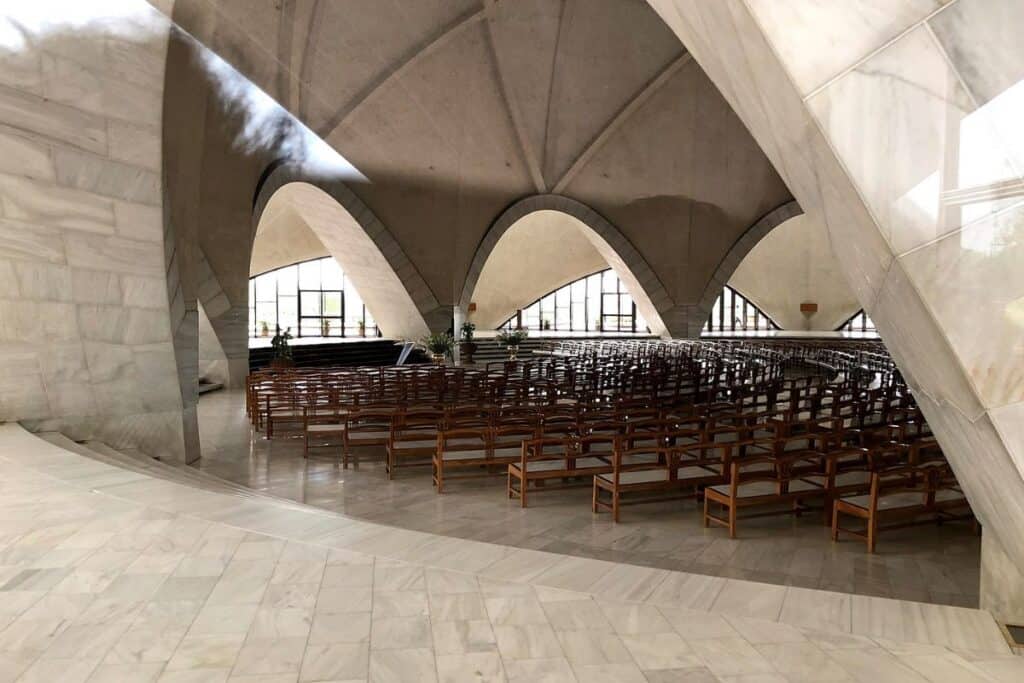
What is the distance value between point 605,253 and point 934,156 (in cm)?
2816

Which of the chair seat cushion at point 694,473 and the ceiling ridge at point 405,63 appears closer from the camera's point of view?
the chair seat cushion at point 694,473

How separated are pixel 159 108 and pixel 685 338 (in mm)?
25114

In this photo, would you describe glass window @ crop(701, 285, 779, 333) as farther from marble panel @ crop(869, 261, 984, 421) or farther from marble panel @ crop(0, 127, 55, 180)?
marble panel @ crop(869, 261, 984, 421)

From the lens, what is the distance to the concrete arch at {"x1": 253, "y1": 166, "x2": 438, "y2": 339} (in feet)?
73.4

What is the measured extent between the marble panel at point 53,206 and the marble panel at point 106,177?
11 centimetres

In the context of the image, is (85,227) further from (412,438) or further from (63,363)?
(412,438)

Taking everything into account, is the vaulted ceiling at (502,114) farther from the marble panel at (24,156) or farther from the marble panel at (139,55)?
the marble panel at (24,156)

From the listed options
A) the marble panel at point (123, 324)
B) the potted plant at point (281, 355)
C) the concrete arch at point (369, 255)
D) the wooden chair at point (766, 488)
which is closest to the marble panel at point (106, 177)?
the marble panel at point (123, 324)

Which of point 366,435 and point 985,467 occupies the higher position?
point 985,467

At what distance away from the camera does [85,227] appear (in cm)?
845

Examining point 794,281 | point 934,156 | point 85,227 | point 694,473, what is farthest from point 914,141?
point 794,281

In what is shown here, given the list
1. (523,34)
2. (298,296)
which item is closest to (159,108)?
(523,34)

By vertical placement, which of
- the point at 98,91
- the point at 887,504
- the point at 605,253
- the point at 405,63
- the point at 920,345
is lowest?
the point at 887,504

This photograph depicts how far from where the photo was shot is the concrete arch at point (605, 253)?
26.5 metres
